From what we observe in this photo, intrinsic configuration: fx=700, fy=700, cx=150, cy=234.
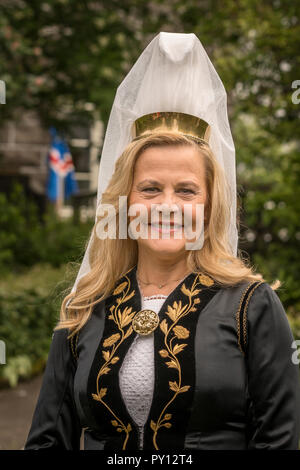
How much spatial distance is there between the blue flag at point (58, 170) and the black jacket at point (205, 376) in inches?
440

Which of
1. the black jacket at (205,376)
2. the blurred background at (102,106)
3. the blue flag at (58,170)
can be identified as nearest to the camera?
the black jacket at (205,376)

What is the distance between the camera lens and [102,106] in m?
7.49

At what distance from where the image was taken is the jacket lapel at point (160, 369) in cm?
169

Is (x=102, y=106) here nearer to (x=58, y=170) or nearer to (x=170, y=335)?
(x=58, y=170)

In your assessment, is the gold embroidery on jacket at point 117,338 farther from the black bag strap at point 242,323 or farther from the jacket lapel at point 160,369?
the black bag strap at point 242,323

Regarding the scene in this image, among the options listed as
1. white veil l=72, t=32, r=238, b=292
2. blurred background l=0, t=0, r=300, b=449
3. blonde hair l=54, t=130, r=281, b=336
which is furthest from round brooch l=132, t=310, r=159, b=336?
blurred background l=0, t=0, r=300, b=449

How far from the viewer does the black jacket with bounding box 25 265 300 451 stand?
1.67 m

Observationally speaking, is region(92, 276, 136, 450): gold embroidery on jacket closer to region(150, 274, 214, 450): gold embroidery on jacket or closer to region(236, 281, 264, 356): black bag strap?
region(150, 274, 214, 450): gold embroidery on jacket

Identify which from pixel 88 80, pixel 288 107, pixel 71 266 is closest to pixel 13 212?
pixel 88 80

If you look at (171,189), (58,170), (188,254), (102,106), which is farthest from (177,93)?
(58,170)

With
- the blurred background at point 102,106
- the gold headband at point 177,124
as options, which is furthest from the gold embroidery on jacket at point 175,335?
the blurred background at point 102,106

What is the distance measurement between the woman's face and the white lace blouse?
0.83 ft

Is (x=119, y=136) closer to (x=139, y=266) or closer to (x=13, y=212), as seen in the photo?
(x=139, y=266)

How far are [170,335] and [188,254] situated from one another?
Answer: 249 millimetres
